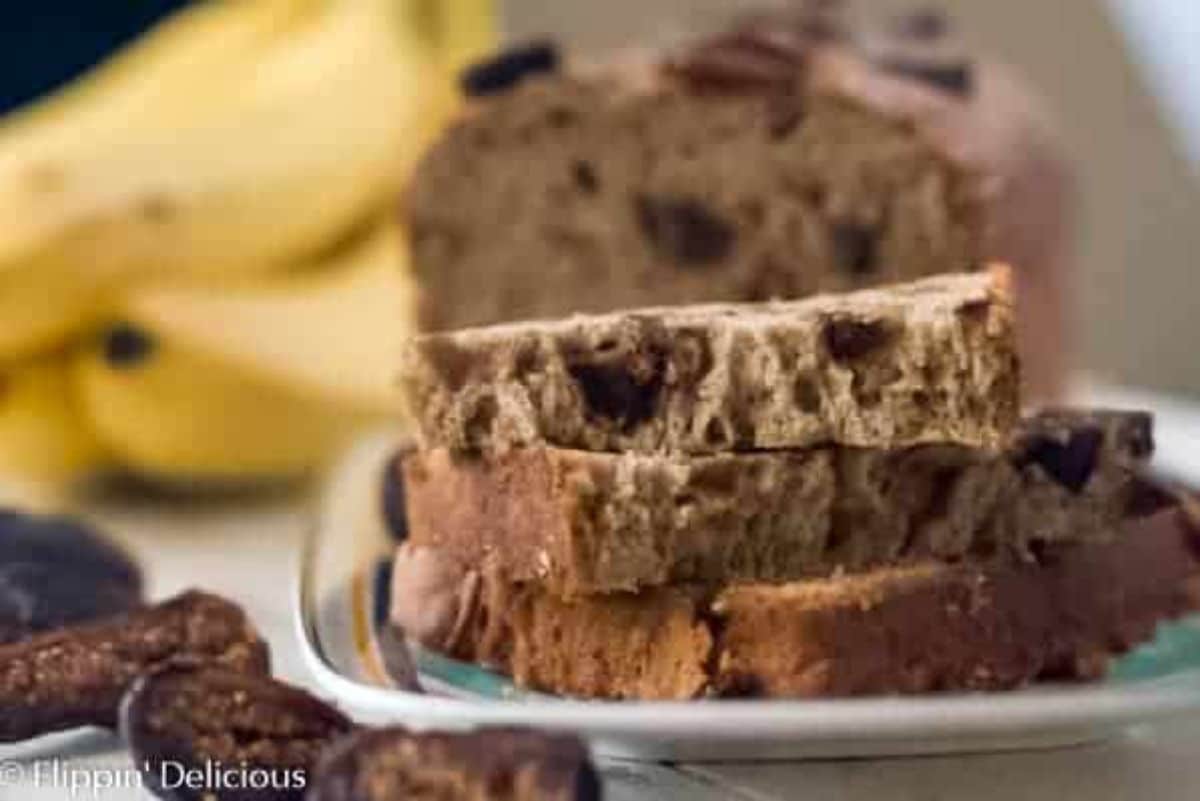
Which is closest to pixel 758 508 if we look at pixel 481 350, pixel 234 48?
pixel 481 350

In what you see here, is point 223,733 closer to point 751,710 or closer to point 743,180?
point 751,710

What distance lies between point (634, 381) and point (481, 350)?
0.11 m

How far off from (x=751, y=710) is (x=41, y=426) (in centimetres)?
162

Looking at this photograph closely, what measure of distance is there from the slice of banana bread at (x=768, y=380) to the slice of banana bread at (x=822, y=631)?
10 centimetres

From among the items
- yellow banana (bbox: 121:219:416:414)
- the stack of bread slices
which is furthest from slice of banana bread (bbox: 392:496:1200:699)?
yellow banana (bbox: 121:219:416:414)

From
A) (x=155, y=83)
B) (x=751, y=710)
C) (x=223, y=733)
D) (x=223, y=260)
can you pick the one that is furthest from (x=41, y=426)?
(x=751, y=710)

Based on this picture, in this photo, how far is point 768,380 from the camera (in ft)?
4.25

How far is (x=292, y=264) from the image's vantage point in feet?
8.22

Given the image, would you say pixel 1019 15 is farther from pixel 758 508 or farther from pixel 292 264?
pixel 758 508

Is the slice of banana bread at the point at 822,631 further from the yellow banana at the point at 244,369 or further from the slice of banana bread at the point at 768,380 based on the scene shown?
the yellow banana at the point at 244,369

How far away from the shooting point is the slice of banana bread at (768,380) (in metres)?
1.30

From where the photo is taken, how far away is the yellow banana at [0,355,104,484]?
A: 249 centimetres

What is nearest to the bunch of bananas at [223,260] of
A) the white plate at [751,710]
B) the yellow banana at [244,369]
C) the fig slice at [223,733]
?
the yellow banana at [244,369]

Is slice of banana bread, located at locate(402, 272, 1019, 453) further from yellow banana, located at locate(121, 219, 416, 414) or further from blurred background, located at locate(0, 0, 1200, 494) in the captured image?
yellow banana, located at locate(121, 219, 416, 414)
